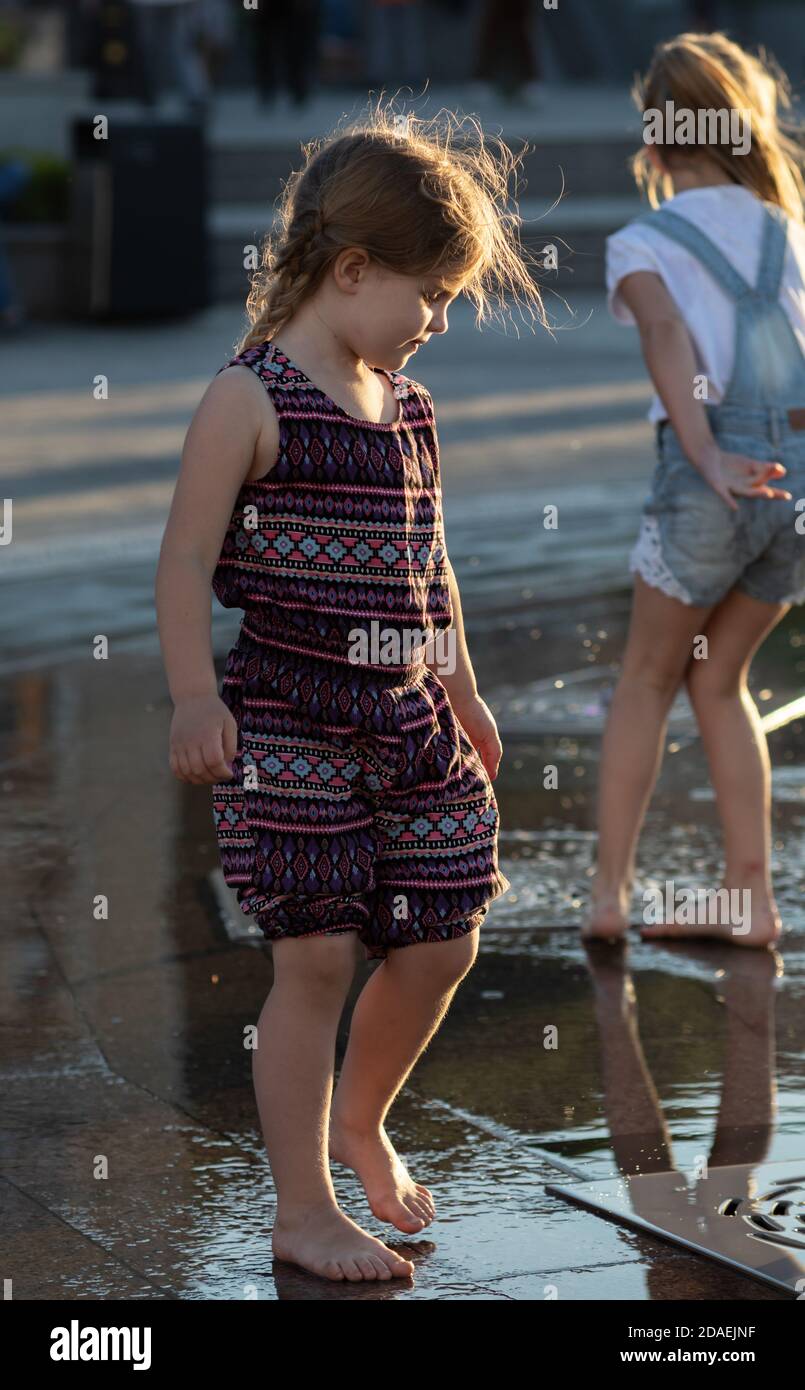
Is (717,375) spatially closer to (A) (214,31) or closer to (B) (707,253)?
(B) (707,253)

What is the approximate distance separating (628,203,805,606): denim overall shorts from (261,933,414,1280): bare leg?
1776 mm

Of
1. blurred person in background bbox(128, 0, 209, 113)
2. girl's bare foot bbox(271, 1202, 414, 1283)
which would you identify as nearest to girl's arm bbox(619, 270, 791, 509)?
girl's bare foot bbox(271, 1202, 414, 1283)

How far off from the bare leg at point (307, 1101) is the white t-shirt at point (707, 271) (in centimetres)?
198

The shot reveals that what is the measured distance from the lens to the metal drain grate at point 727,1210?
140 inches

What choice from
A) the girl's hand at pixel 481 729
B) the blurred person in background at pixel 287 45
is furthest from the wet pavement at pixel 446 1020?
the blurred person in background at pixel 287 45

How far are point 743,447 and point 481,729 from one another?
1.39 m

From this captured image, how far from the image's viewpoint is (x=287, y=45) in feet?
83.0

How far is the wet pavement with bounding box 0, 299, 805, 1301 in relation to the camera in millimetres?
3645

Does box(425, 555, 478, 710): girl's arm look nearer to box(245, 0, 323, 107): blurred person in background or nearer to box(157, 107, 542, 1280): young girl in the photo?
box(157, 107, 542, 1280): young girl

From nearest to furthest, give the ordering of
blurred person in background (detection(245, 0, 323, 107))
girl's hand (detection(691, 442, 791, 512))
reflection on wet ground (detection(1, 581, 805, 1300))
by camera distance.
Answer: reflection on wet ground (detection(1, 581, 805, 1300)) < girl's hand (detection(691, 442, 791, 512)) < blurred person in background (detection(245, 0, 323, 107))
